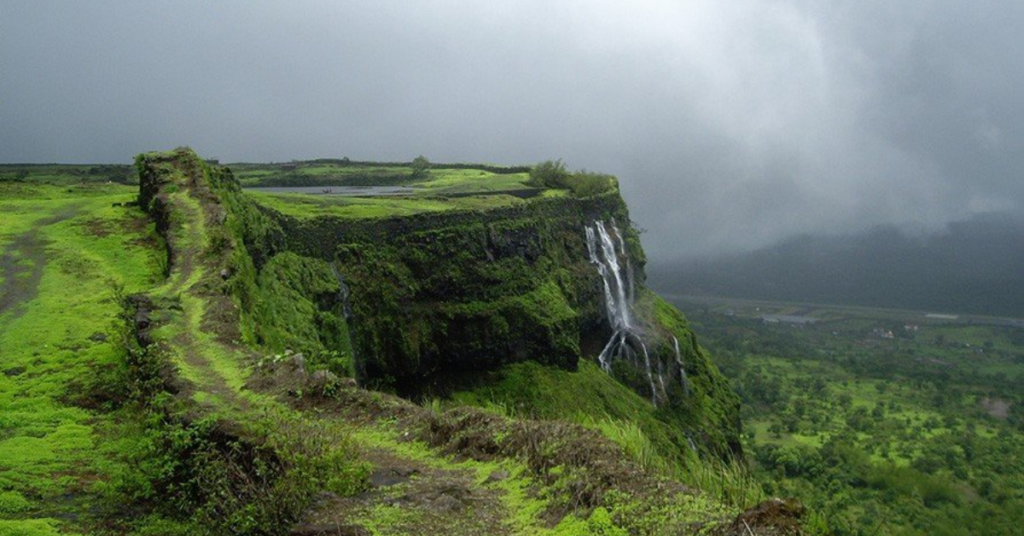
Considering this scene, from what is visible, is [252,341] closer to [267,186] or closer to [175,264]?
[175,264]

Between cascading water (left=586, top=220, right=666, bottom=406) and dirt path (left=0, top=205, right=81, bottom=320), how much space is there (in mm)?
32985

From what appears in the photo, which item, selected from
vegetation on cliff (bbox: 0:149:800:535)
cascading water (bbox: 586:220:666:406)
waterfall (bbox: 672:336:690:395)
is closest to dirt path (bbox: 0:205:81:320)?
vegetation on cliff (bbox: 0:149:800:535)

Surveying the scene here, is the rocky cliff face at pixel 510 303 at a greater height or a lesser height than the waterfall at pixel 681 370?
greater

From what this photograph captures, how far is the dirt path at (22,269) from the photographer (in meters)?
15.3

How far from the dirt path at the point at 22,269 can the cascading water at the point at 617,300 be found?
108ft

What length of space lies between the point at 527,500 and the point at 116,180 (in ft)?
165

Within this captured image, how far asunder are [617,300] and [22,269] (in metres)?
39.7

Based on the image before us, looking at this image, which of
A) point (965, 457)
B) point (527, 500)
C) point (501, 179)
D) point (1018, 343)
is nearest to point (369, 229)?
point (527, 500)

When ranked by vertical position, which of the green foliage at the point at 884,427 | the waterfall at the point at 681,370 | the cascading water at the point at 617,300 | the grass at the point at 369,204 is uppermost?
the grass at the point at 369,204

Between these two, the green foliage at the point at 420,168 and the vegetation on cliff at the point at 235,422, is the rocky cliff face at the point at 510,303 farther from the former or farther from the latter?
the green foliage at the point at 420,168

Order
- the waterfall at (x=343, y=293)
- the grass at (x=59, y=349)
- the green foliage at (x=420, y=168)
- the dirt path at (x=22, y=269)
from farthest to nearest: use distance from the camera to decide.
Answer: the green foliage at (x=420, y=168) → the waterfall at (x=343, y=293) → the dirt path at (x=22, y=269) → the grass at (x=59, y=349)

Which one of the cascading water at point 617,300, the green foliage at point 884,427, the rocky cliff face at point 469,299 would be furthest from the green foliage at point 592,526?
the cascading water at point 617,300

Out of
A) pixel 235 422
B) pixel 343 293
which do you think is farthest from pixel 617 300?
pixel 235 422

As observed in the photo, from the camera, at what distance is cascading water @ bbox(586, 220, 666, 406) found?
46131 mm
